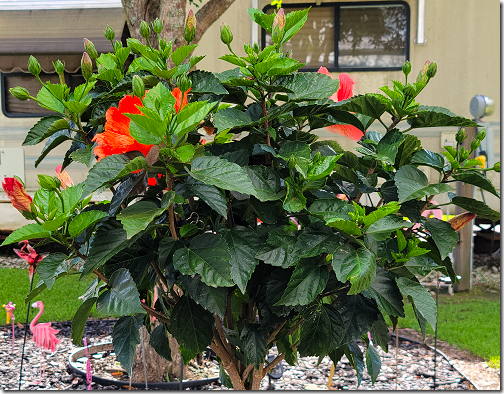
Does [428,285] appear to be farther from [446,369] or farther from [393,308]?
[393,308]

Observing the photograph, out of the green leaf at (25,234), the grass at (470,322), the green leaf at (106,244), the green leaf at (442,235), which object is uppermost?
the green leaf at (25,234)

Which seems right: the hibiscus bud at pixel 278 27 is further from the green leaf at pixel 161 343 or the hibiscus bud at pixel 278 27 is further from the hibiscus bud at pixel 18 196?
the green leaf at pixel 161 343

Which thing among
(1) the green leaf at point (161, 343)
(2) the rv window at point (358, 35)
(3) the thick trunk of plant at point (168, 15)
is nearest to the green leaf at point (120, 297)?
(1) the green leaf at point (161, 343)

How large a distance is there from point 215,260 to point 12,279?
212 inches

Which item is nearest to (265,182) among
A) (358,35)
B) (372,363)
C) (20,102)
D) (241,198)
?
(241,198)

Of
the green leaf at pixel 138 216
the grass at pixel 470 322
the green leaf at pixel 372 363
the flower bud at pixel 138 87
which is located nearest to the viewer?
the green leaf at pixel 138 216

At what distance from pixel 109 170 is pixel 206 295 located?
0.28 m

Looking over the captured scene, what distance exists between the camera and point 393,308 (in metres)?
0.89

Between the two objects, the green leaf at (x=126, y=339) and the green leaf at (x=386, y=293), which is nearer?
the green leaf at (x=386, y=293)

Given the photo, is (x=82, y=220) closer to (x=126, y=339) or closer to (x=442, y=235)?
(x=126, y=339)

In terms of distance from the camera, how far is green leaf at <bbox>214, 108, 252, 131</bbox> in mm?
853

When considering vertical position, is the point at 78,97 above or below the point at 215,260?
above

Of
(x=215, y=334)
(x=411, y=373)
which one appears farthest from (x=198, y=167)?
(x=411, y=373)

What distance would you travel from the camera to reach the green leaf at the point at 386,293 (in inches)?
35.1
